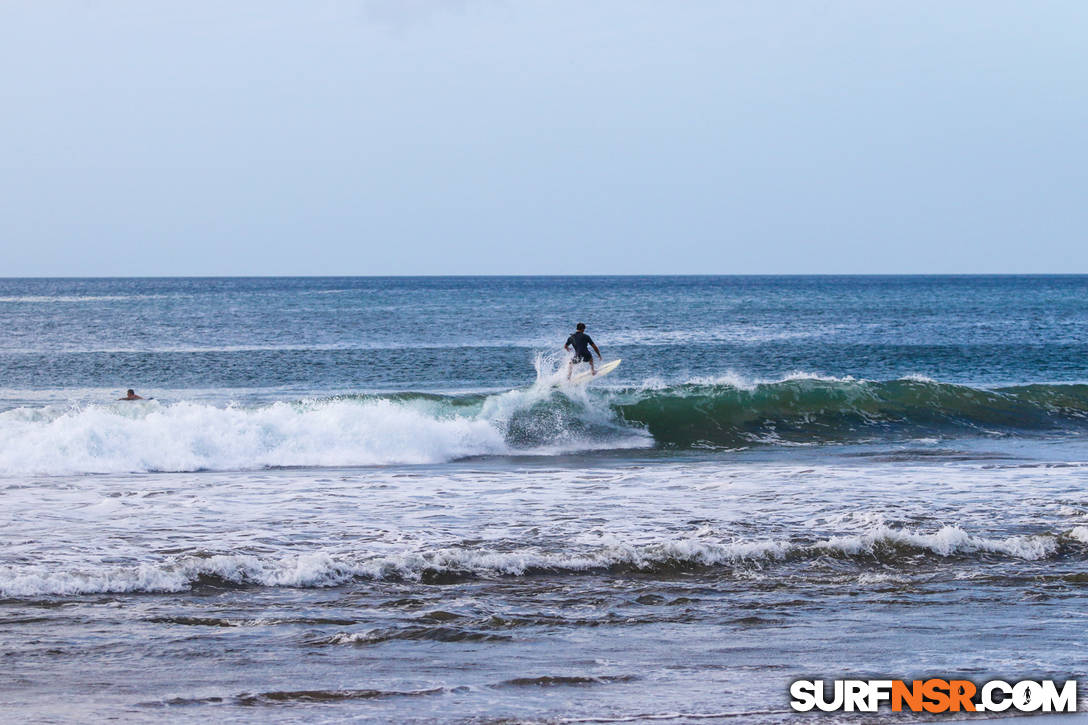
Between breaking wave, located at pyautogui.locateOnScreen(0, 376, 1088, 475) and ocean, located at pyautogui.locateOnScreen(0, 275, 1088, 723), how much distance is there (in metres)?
0.08

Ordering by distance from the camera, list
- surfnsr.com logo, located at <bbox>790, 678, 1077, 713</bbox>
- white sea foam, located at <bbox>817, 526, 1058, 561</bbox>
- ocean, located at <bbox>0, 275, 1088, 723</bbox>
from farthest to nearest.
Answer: white sea foam, located at <bbox>817, 526, 1058, 561</bbox> → ocean, located at <bbox>0, 275, 1088, 723</bbox> → surfnsr.com logo, located at <bbox>790, 678, 1077, 713</bbox>

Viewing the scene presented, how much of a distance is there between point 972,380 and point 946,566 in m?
24.9

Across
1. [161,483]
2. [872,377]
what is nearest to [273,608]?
[161,483]

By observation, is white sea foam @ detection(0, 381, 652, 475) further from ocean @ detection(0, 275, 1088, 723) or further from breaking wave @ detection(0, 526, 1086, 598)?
breaking wave @ detection(0, 526, 1086, 598)

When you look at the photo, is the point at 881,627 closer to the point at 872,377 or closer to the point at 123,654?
the point at 123,654

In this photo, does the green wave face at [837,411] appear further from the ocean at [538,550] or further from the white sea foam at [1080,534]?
the white sea foam at [1080,534]

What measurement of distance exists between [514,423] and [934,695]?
1469 centimetres

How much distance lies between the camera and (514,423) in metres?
20.8

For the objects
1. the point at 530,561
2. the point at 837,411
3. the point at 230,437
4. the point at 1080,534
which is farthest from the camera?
the point at 837,411

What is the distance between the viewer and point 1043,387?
25188 mm

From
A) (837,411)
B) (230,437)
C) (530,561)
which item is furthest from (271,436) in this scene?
(837,411)

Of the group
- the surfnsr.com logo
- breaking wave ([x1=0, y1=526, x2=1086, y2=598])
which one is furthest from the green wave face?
the surfnsr.com logo

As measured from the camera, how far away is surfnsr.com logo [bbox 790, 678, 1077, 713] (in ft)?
20.6

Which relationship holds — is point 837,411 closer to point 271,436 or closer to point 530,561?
point 271,436
